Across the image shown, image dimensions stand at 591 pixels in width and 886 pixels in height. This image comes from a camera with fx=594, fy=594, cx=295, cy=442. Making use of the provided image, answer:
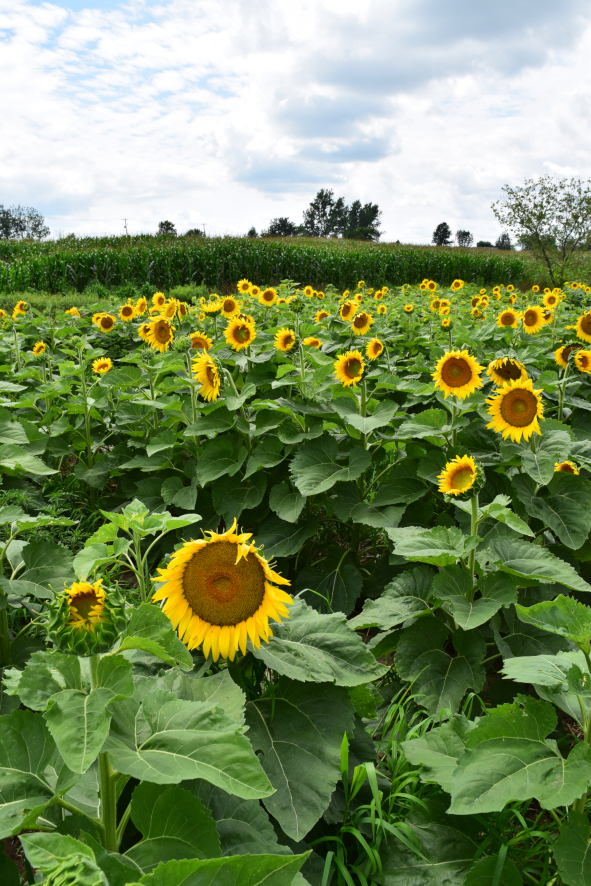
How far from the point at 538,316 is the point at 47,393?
3604 mm

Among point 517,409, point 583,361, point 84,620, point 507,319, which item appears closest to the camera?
point 84,620

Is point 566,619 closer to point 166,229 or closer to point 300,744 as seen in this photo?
point 300,744

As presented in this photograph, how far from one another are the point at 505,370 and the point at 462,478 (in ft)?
2.89

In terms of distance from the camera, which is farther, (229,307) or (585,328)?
(229,307)

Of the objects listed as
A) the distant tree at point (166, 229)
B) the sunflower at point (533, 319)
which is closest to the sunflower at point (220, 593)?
the sunflower at point (533, 319)

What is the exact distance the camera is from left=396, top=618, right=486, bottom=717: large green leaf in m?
2.10

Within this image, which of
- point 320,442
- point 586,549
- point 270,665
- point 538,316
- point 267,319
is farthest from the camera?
point 267,319

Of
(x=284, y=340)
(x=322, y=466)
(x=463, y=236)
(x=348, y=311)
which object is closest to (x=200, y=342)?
(x=284, y=340)

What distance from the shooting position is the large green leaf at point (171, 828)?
3.22 ft

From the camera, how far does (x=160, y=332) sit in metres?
3.97

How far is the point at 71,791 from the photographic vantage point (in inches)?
46.4

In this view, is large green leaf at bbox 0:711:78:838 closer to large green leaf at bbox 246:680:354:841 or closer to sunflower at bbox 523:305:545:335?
large green leaf at bbox 246:680:354:841

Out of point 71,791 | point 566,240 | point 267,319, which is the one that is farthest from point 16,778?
point 566,240

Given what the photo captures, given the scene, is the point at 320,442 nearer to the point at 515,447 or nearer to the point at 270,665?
the point at 515,447
